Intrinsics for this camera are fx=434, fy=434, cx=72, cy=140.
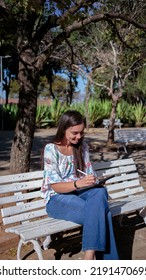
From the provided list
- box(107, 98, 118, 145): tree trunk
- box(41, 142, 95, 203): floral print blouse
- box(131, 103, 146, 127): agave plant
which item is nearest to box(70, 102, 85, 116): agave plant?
box(131, 103, 146, 127): agave plant

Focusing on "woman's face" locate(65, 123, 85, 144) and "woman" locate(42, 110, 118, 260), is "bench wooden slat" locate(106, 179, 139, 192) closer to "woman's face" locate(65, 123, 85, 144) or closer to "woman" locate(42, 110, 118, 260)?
"woman" locate(42, 110, 118, 260)

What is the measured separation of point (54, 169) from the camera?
367 cm

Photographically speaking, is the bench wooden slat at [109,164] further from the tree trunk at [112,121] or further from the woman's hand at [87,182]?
the tree trunk at [112,121]

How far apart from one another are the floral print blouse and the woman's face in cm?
14

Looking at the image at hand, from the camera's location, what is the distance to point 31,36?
4652 mm

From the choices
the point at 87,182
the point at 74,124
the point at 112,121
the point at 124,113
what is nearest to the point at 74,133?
the point at 74,124

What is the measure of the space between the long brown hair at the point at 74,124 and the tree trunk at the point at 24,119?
92cm

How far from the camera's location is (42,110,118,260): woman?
10.7 feet

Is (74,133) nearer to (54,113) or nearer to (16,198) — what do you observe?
(16,198)

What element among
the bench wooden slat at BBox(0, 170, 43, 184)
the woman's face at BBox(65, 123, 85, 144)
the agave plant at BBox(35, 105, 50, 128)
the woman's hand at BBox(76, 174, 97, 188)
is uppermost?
the woman's face at BBox(65, 123, 85, 144)
